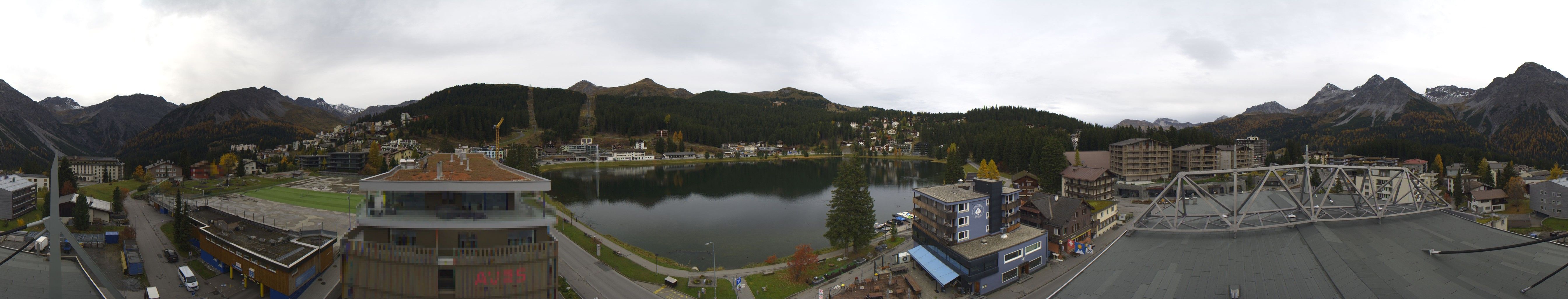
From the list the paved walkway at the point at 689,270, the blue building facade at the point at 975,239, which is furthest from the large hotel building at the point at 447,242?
the blue building facade at the point at 975,239

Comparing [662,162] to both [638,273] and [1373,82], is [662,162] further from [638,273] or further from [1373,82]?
[1373,82]

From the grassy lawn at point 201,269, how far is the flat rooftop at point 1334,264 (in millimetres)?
22236

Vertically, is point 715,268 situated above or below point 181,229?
below

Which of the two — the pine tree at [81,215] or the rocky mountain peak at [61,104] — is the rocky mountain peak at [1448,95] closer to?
the pine tree at [81,215]

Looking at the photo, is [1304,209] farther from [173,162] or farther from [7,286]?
[173,162]

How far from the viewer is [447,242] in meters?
8.00

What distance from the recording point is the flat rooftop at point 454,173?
27.3 feet

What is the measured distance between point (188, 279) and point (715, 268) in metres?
14.0

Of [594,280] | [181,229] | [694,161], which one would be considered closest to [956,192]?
[594,280]

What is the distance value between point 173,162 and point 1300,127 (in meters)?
147

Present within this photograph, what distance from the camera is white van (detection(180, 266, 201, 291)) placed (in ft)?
42.3

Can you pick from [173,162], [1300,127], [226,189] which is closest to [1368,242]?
[226,189]

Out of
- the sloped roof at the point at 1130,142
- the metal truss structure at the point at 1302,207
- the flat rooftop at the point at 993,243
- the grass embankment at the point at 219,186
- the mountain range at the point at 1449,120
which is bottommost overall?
the flat rooftop at the point at 993,243

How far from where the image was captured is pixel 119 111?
113 feet
